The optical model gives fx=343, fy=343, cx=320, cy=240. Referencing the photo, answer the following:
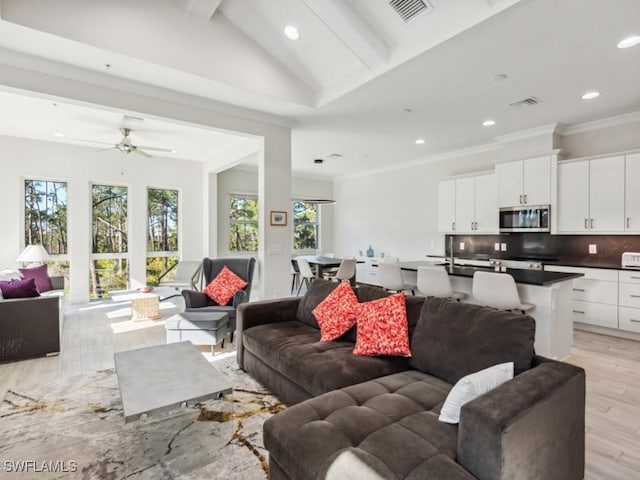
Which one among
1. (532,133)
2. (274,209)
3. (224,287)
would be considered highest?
(532,133)

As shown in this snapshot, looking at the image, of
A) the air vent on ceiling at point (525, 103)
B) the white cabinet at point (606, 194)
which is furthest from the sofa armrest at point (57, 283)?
the white cabinet at point (606, 194)

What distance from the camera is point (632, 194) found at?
14.1ft

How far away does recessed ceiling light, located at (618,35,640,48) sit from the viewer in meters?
2.80

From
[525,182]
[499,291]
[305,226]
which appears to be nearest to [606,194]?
[525,182]

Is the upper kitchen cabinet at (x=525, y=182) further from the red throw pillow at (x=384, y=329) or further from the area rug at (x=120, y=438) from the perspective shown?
the area rug at (x=120, y=438)

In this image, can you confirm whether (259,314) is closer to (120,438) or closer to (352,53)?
(120,438)

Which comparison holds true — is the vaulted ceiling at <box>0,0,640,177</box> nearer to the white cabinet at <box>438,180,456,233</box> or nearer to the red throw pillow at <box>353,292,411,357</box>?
the white cabinet at <box>438,180,456,233</box>

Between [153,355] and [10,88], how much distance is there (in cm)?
285

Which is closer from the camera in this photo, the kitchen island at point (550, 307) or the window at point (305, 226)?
the kitchen island at point (550, 307)

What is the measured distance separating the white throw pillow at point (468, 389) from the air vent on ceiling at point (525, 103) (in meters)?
3.75

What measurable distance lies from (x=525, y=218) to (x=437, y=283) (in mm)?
2530

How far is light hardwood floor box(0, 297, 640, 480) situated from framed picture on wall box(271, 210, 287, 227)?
5.79ft

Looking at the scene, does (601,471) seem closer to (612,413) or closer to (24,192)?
(612,413)

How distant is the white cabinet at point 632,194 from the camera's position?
427 cm
